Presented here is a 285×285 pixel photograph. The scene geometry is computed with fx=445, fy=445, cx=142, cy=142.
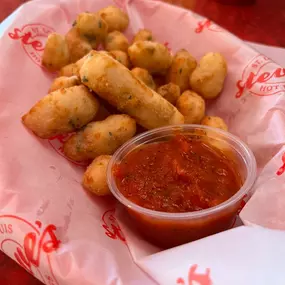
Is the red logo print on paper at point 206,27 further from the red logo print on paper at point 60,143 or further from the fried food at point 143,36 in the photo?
the red logo print on paper at point 60,143

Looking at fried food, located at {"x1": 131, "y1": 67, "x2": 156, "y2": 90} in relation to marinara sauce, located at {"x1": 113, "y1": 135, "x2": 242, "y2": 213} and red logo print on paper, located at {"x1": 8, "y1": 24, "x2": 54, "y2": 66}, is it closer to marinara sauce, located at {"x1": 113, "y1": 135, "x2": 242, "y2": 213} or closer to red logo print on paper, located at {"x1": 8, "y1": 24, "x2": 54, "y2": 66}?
marinara sauce, located at {"x1": 113, "y1": 135, "x2": 242, "y2": 213}

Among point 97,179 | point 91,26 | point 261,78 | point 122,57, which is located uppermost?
point 91,26

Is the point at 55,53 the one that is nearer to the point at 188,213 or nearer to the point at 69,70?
the point at 69,70

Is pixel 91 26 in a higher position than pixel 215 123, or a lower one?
higher

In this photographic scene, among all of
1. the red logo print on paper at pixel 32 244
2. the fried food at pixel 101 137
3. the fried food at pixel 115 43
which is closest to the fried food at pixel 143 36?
the fried food at pixel 115 43

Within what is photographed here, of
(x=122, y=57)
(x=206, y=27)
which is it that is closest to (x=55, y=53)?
(x=122, y=57)

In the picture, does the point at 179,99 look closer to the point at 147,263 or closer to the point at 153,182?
the point at 153,182

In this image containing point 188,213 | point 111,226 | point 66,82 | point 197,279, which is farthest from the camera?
point 66,82
